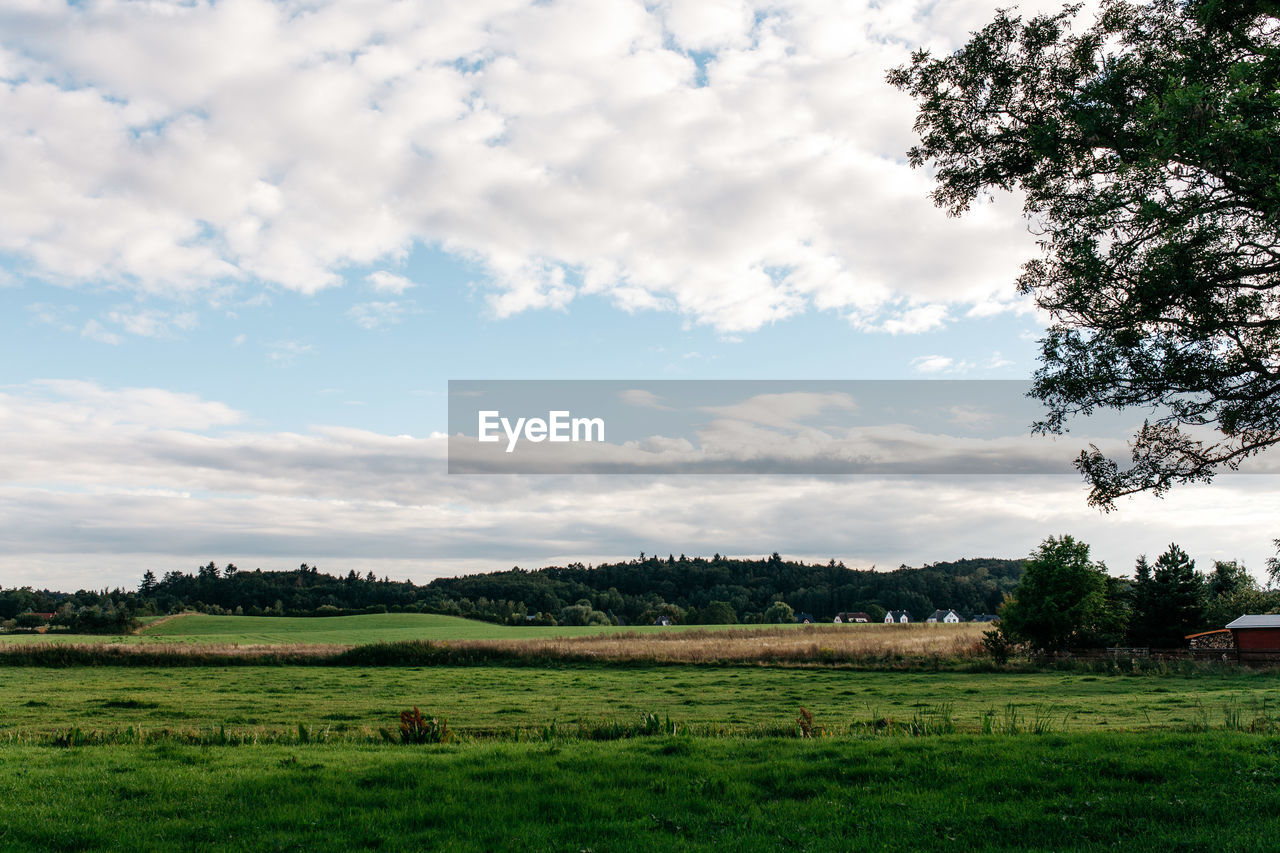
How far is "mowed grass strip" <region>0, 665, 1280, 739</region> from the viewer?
72.2ft

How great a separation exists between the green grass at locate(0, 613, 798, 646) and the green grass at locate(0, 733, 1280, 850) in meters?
65.1

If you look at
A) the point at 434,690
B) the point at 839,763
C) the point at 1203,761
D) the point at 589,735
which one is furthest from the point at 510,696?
the point at 1203,761

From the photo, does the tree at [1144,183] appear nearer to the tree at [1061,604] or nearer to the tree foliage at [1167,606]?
the tree at [1061,604]

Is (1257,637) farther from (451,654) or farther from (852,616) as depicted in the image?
(852,616)

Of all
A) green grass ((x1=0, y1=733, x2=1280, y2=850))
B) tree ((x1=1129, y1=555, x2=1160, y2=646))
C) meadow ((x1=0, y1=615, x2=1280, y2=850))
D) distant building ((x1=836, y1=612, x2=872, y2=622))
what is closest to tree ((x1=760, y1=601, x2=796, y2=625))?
distant building ((x1=836, y1=612, x2=872, y2=622))

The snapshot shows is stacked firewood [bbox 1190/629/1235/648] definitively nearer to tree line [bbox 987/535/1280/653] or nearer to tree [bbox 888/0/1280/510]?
tree line [bbox 987/535/1280/653]

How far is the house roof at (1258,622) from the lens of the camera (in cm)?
4450

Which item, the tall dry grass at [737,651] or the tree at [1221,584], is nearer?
the tall dry grass at [737,651]

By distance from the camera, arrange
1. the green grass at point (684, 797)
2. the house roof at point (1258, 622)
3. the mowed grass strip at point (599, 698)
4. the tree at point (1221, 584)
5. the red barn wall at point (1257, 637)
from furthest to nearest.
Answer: the tree at point (1221, 584) → the house roof at point (1258, 622) → the red barn wall at point (1257, 637) → the mowed grass strip at point (599, 698) → the green grass at point (684, 797)

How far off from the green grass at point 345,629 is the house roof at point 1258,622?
48927 mm

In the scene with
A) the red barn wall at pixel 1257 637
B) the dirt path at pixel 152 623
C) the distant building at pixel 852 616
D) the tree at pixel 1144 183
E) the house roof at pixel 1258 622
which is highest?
the tree at pixel 1144 183

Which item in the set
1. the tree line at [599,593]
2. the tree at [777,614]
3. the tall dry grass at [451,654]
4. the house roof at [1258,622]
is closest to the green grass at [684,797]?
the tall dry grass at [451,654]

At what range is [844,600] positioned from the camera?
166 m

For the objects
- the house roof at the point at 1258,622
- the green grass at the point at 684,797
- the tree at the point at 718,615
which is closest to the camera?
the green grass at the point at 684,797
